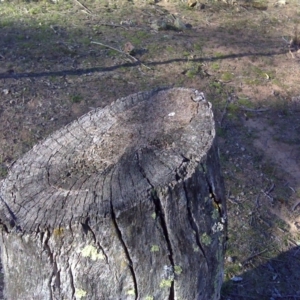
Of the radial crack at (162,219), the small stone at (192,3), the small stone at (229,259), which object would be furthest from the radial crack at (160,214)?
the small stone at (192,3)

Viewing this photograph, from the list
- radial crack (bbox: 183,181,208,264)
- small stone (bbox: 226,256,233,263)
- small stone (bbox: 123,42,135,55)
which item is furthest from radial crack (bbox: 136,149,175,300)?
small stone (bbox: 123,42,135,55)

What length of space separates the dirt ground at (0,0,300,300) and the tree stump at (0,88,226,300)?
1572mm

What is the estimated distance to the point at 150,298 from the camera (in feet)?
6.88

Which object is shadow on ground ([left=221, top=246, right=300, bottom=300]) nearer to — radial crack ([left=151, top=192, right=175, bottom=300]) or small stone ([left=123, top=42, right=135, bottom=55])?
radial crack ([left=151, top=192, right=175, bottom=300])

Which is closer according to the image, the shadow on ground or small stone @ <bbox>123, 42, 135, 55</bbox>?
the shadow on ground

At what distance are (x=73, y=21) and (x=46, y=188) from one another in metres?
5.23

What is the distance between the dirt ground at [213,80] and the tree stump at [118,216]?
1.57 m

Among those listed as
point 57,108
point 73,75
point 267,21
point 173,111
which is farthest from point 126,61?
point 173,111

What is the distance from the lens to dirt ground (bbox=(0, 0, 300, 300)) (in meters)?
4.01

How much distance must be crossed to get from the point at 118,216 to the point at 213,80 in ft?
13.6

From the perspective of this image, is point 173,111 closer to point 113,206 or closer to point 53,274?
point 113,206

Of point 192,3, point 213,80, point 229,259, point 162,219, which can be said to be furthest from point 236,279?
point 192,3

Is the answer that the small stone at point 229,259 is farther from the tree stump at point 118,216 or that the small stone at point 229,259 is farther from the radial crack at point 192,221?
the radial crack at point 192,221

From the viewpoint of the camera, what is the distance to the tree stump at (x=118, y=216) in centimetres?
191
